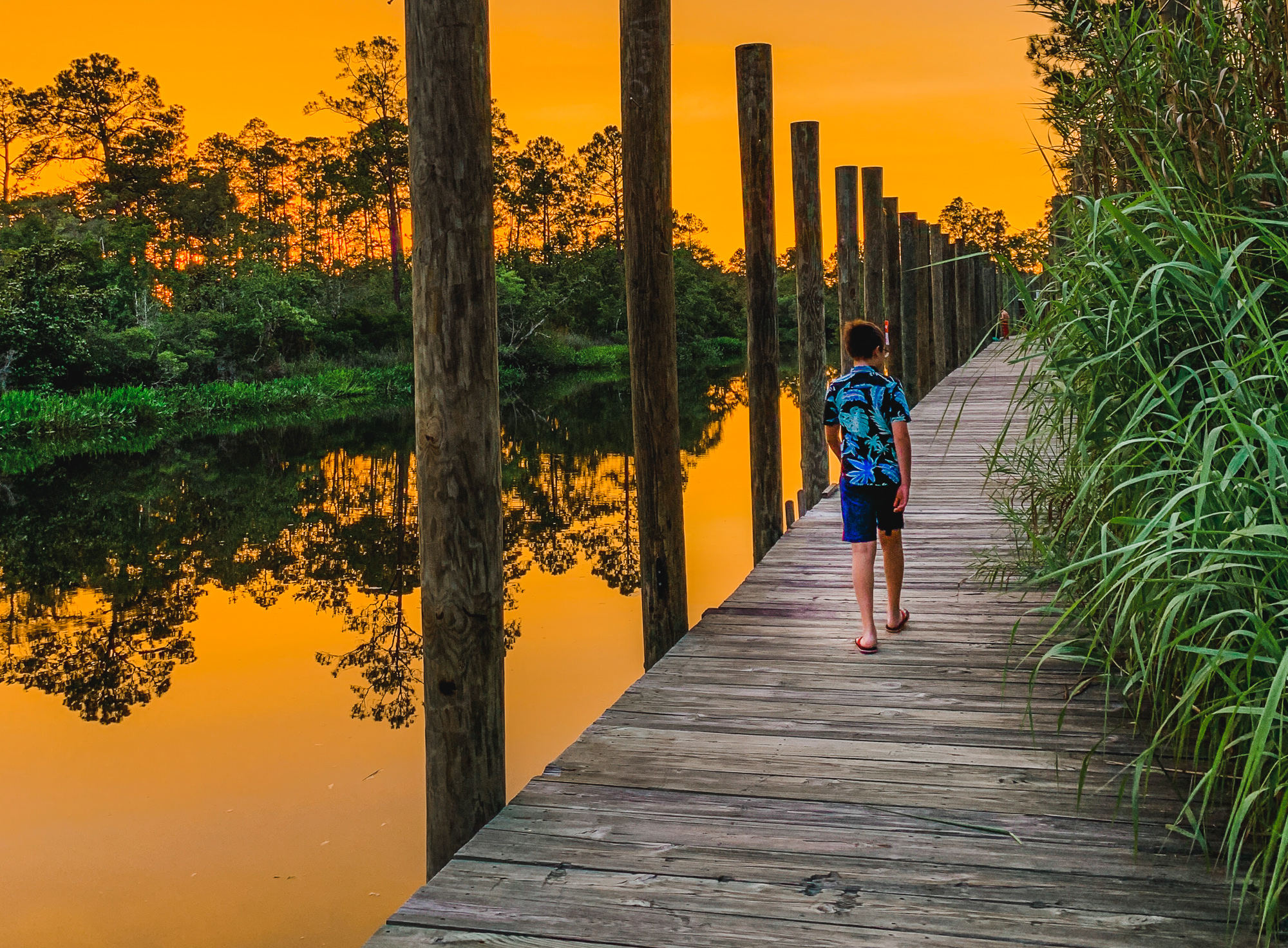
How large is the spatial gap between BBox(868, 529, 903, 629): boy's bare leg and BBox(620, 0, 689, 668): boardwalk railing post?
1.01 metres

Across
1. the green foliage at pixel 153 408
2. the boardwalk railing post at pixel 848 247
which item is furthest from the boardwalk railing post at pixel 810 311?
the green foliage at pixel 153 408

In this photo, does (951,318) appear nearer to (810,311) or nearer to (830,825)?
(810,311)

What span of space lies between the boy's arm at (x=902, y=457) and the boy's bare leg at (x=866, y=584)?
0.19m

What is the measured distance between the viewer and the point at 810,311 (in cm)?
932

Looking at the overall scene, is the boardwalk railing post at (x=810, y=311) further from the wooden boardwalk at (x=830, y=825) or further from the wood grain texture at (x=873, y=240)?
the wooden boardwalk at (x=830, y=825)

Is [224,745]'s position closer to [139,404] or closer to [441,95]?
[441,95]


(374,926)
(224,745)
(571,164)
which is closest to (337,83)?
(571,164)

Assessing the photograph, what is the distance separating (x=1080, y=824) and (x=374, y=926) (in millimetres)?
3376

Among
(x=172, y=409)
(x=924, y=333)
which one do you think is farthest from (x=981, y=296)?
(x=172, y=409)

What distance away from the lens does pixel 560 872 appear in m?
2.72

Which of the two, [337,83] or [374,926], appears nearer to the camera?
[374,926]

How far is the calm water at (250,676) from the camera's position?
535 centimetres

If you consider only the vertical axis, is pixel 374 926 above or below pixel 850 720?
below

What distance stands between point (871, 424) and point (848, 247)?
25.4 feet
